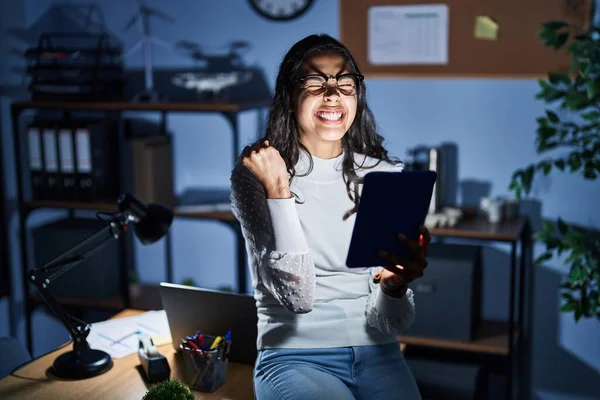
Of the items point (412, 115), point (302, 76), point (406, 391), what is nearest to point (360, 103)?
point (302, 76)

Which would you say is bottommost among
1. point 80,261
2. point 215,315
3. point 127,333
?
point 127,333

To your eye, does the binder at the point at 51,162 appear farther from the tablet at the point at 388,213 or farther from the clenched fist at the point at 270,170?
the tablet at the point at 388,213

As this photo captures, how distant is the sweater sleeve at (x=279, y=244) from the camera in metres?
1.69

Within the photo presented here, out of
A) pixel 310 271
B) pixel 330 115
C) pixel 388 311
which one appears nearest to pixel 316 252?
pixel 310 271

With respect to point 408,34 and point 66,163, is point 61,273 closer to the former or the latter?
point 66,163

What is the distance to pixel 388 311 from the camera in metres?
1.73

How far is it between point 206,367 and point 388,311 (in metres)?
0.42

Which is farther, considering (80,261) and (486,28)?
(486,28)

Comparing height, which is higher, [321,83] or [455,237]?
[321,83]

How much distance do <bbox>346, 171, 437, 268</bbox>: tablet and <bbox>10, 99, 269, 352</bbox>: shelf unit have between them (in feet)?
4.63

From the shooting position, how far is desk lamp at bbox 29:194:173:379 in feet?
5.80

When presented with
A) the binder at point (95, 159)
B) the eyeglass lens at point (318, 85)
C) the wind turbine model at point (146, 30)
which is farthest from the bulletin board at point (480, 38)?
the eyeglass lens at point (318, 85)

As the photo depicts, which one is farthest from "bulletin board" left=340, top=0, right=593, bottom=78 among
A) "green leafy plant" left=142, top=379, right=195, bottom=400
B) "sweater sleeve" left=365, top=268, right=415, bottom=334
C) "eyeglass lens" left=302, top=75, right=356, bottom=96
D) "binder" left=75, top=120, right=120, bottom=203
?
"green leafy plant" left=142, top=379, right=195, bottom=400

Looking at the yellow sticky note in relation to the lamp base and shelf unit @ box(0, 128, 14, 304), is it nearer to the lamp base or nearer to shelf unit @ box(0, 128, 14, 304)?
the lamp base
